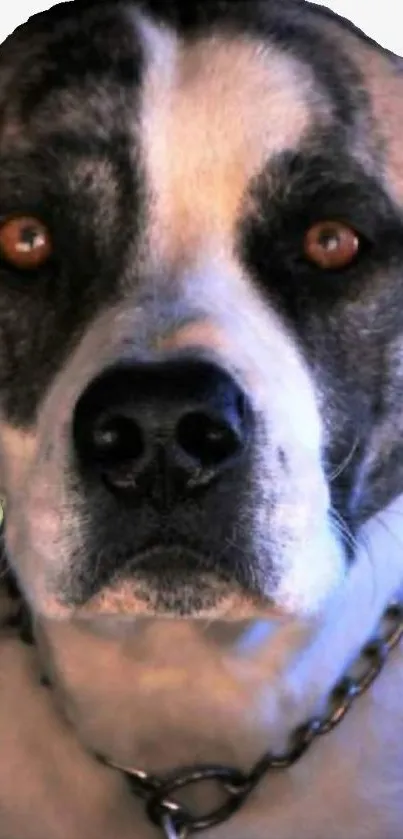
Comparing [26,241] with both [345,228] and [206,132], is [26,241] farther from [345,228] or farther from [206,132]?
[345,228]

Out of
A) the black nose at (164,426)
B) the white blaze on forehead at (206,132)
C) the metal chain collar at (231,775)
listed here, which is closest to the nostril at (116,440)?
the black nose at (164,426)

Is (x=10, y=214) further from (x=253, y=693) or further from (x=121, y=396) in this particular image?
(x=253, y=693)

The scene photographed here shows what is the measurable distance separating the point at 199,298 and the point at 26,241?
0.76 ft

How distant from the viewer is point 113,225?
145 centimetres

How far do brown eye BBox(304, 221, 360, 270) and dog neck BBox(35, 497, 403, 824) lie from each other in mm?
288

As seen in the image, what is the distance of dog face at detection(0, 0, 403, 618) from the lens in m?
1.27

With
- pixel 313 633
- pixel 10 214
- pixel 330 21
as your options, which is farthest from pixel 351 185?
pixel 313 633

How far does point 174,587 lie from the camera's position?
1.29 meters

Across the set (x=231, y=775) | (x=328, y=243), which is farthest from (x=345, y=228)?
(x=231, y=775)

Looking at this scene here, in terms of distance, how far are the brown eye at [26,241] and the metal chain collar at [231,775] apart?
20.4 inches

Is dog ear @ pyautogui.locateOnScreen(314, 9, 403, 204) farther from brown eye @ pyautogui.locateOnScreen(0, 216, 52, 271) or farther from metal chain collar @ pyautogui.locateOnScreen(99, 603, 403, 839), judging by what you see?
metal chain collar @ pyautogui.locateOnScreen(99, 603, 403, 839)

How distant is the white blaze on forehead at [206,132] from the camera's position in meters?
1.43

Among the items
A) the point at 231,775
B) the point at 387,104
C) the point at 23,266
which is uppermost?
the point at 387,104

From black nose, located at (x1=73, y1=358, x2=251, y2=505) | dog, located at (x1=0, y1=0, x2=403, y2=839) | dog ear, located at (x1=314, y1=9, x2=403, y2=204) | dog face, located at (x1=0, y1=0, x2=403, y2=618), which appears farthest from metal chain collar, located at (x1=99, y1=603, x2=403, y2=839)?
dog ear, located at (x1=314, y1=9, x2=403, y2=204)
